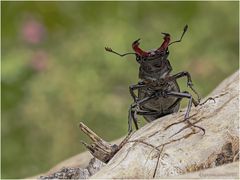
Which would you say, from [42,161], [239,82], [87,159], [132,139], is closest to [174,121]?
[132,139]

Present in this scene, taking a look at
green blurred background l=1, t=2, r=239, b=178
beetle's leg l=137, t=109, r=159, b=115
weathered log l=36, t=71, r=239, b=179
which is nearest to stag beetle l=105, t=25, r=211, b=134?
beetle's leg l=137, t=109, r=159, b=115

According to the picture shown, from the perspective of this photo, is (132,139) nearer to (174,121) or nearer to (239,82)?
(174,121)

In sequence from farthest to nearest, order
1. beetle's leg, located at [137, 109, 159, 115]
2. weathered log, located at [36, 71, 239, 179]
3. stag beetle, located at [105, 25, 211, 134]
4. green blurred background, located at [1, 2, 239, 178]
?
1. green blurred background, located at [1, 2, 239, 178]
2. beetle's leg, located at [137, 109, 159, 115]
3. stag beetle, located at [105, 25, 211, 134]
4. weathered log, located at [36, 71, 239, 179]

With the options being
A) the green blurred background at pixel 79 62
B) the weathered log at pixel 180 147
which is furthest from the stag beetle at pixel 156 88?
the green blurred background at pixel 79 62

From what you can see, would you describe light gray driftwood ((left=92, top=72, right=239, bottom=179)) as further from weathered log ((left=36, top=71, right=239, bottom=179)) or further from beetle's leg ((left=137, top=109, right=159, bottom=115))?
beetle's leg ((left=137, top=109, right=159, bottom=115))

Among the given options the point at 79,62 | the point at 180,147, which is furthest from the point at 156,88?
the point at 79,62

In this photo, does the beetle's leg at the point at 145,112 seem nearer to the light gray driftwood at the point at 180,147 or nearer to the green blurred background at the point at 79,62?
the light gray driftwood at the point at 180,147
